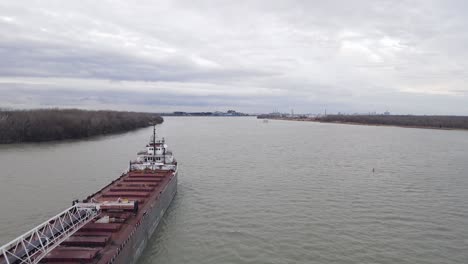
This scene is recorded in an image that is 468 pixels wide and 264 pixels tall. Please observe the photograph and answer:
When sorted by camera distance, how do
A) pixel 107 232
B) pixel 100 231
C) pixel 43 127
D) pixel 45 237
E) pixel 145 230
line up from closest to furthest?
pixel 45 237, pixel 107 232, pixel 100 231, pixel 145 230, pixel 43 127

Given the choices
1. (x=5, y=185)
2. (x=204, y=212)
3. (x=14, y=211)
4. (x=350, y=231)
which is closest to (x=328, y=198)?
(x=350, y=231)

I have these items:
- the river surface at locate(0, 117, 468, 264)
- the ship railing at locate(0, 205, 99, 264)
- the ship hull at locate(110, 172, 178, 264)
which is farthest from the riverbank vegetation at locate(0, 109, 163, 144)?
the ship railing at locate(0, 205, 99, 264)

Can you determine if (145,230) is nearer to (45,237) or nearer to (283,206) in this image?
(45,237)

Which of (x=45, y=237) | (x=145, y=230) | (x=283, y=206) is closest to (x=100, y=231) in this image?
(x=145, y=230)

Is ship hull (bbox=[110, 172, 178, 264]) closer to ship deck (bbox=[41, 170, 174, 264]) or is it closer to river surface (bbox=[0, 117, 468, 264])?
ship deck (bbox=[41, 170, 174, 264])

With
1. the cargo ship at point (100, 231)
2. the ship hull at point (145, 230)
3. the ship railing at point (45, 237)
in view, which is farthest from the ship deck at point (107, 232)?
the ship railing at point (45, 237)

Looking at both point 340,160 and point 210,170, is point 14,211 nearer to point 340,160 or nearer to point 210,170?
point 210,170
